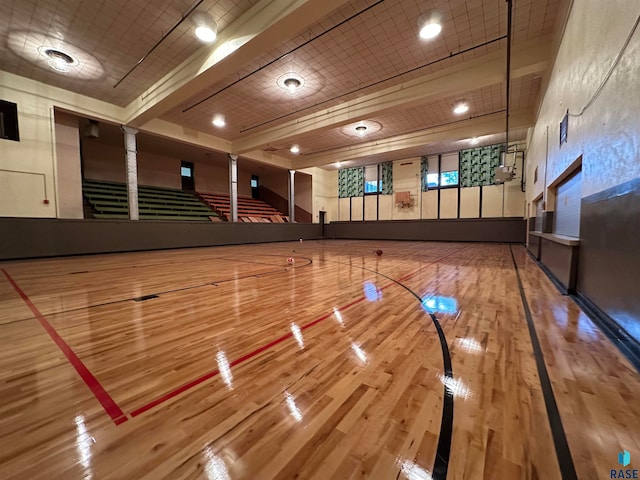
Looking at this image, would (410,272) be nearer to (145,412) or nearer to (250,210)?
(145,412)

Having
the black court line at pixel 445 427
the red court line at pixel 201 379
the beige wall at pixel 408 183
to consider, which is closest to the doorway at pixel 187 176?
the beige wall at pixel 408 183

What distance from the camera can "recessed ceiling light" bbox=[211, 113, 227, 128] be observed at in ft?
28.1

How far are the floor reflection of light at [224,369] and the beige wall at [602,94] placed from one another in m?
2.85

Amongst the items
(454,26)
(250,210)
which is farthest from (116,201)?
(454,26)

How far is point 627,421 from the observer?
1.16m

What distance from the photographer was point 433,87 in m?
6.32

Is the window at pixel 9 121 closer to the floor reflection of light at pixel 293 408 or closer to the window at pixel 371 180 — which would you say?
the floor reflection of light at pixel 293 408

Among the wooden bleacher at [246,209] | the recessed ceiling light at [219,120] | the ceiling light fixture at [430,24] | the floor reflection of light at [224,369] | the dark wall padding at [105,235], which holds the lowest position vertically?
the floor reflection of light at [224,369]

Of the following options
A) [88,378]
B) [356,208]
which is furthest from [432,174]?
[88,378]

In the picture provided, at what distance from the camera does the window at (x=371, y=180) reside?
14659mm

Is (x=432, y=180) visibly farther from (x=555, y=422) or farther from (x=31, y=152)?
(x=31, y=152)

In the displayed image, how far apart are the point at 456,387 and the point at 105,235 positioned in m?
9.44

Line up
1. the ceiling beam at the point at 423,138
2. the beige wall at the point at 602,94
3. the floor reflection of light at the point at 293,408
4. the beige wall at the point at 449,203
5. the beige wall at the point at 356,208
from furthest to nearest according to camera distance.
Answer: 1. the beige wall at the point at 356,208
2. the beige wall at the point at 449,203
3. the ceiling beam at the point at 423,138
4. the beige wall at the point at 602,94
5. the floor reflection of light at the point at 293,408

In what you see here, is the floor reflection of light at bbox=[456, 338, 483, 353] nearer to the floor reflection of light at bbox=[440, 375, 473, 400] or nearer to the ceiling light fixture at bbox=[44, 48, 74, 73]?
the floor reflection of light at bbox=[440, 375, 473, 400]
